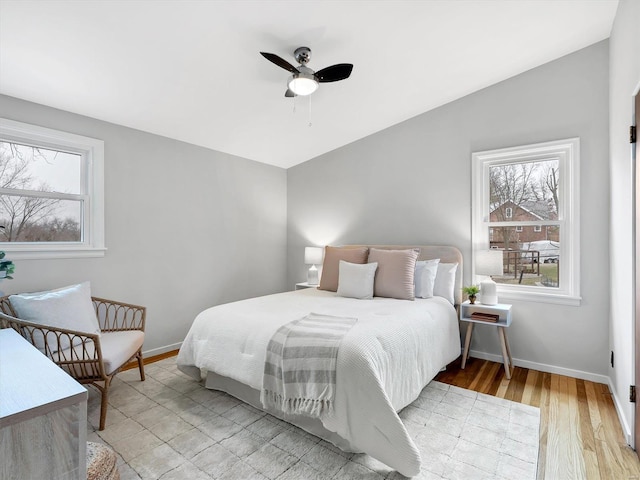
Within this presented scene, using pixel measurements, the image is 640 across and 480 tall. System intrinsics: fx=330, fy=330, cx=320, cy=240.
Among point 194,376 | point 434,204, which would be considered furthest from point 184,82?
point 434,204

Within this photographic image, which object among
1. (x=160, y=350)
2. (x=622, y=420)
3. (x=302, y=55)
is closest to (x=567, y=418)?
(x=622, y=420)

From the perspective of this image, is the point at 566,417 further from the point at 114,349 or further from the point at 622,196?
the point at 114,349

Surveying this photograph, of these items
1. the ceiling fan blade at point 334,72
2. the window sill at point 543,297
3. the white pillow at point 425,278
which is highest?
the ceiling fan blade at point 334,72

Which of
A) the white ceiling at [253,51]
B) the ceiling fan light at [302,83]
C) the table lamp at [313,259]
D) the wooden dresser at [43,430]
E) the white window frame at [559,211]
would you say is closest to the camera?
the wooden dresser at [43,430]

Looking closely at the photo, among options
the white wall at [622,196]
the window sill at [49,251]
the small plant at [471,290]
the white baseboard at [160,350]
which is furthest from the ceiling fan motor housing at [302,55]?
the white baseboard at [160,350]

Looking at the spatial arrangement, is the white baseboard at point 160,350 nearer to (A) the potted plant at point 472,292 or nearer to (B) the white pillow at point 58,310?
(B) the white pillow at point 58,310

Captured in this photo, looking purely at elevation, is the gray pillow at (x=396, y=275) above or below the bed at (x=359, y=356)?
above

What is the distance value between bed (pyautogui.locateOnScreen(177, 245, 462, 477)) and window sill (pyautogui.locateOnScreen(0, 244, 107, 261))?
1.33 m

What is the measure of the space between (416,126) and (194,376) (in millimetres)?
3575

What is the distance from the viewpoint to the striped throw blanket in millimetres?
1917

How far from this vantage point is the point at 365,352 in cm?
189

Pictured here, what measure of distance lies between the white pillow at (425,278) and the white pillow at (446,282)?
0.07m

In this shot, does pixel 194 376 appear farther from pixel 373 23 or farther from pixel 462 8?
pixel 462 8

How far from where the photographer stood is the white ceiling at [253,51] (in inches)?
84.4
